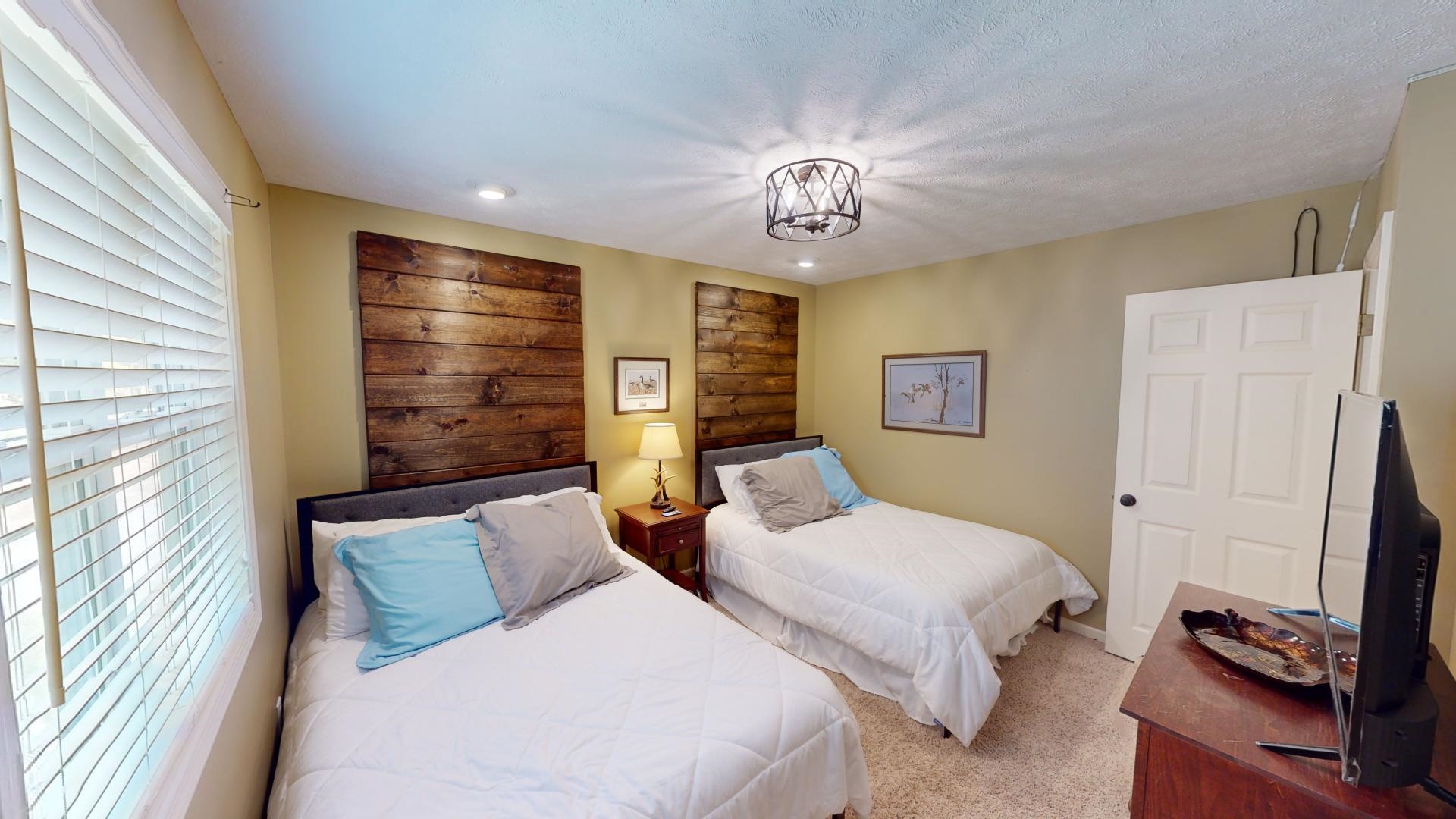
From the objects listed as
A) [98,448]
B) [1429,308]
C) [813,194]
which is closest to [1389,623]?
[1429,308]

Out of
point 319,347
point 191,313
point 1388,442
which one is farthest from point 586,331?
point 1388,442

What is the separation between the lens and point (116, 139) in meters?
0.82

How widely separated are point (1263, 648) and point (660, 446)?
8.28ft

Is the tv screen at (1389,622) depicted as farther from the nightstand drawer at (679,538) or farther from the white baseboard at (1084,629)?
the nightstand drawer at (679,538)

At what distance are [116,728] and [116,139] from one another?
2.96 feet

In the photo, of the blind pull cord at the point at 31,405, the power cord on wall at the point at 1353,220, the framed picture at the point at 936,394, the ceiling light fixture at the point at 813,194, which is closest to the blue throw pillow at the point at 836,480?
the framed picture at the point at 936,394

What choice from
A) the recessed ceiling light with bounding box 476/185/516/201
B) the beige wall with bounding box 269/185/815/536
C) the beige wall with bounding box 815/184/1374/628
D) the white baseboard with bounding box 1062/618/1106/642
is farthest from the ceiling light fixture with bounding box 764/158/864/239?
the white baseboard with bounding box 1062/618/1106/642

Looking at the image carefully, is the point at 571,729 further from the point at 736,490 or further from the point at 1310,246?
the point at 1310,246

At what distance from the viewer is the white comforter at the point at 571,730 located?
46.9 inches

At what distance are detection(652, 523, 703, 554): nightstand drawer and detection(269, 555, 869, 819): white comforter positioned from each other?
3.32 feet

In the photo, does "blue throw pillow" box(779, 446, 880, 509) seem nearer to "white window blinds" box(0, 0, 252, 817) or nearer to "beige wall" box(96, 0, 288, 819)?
"beige wall" box(96, 0, 288, 819)

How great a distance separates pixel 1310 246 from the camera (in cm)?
220

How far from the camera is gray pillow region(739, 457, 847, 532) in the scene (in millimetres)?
3066

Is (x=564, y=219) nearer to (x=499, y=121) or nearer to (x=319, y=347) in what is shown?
(x=499, y=121)
